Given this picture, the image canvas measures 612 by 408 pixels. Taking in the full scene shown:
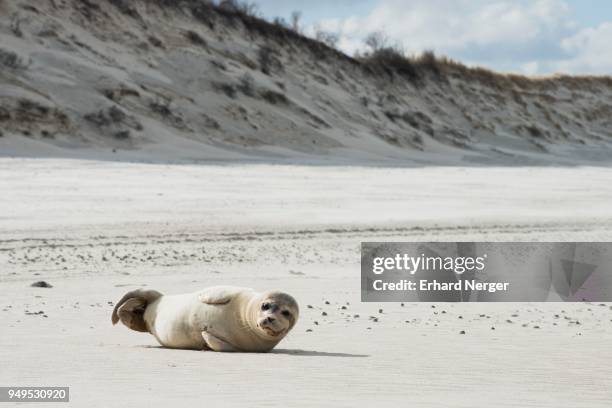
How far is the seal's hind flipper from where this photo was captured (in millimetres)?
7527

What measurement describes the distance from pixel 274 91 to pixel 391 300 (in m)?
28.7

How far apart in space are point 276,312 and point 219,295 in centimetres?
51

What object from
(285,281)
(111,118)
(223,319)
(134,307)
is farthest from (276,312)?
(111,118)

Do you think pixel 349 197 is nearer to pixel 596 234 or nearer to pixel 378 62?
pixel 596 234

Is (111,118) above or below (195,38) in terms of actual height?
below

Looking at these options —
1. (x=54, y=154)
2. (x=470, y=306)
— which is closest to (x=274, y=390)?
(x=470, y=306)

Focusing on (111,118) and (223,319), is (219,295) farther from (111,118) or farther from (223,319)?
(111,118)

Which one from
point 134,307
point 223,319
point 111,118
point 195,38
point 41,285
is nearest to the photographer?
point 223,319

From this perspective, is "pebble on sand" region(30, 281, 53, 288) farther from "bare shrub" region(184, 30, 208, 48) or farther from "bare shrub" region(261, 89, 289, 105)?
"bare shrub" region(184, 30, 208, 48)

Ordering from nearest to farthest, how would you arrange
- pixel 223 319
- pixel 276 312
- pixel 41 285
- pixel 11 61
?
pixel 276 312 → pixel 223 319 → pixel 41 285 → pixel 11 61

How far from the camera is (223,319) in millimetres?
6934

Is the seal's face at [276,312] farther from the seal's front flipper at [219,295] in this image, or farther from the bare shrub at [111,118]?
the bare shrub at [111,118]

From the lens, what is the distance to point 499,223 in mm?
17562

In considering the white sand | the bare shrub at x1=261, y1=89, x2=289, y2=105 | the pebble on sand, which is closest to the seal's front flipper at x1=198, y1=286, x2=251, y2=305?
the white sand
